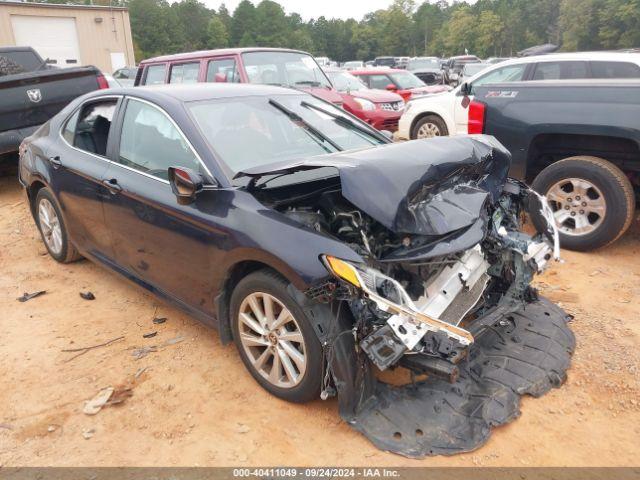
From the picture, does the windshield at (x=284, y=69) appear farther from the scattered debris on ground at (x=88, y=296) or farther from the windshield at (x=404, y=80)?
the windshield at (x=404, y=80)

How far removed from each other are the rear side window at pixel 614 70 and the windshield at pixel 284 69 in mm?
4254

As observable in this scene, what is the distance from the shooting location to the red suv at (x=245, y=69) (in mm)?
7980

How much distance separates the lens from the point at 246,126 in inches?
140

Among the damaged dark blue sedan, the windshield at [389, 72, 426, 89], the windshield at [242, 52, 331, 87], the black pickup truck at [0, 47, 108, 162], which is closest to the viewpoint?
the damaged dark blue sedan

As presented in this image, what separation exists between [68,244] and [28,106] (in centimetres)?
330

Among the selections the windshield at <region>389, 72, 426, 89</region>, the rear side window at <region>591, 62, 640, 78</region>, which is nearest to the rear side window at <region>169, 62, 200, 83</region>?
the rear side window at <region>591, 62, 640, 78</region>

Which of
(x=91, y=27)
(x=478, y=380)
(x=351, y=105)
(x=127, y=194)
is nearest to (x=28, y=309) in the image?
(x=127, y=194)

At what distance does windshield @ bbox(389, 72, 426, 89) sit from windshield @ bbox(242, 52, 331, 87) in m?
5.95

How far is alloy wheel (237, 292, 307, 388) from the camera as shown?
2816mm

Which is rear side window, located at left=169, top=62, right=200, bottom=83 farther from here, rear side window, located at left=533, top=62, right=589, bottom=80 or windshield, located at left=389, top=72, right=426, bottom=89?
windshield, located at left=389, top=72, right=426, bottom=89

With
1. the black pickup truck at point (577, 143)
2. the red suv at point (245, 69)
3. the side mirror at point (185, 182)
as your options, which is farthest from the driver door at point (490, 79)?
the side mirror at point (185, 182)

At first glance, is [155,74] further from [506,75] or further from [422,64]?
[422,64]

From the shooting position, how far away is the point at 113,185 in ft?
12.3

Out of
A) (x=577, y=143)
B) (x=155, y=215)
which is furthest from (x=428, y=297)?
(x=577, y=143)
